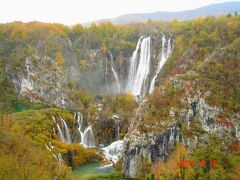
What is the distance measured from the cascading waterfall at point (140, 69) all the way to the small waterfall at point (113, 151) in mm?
24216

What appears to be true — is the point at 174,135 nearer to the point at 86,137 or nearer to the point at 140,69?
the point at 86,137

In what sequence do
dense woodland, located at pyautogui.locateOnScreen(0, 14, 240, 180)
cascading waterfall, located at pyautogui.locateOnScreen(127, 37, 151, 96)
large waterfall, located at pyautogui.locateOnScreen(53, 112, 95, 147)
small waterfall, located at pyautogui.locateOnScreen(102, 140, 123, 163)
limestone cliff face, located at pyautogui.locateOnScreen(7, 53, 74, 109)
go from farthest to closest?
1. cascading waterfall, located at pyautogui.locateOnScreen(127, 37, 151, 96)
2. limestone cliff face, located at pyautogui.locateOnScreen(7, 53, 74, 109)
3. large waterfall, located at pyautogui.locateOnScreen(53, 112, 95, 147)
4. small waterfall, located at pyautogui.locateOnScreen(102, 140, 123, 163)
5. dense woodland, located at pyautogui.locateOnScreen(0, 14, 240, 180)

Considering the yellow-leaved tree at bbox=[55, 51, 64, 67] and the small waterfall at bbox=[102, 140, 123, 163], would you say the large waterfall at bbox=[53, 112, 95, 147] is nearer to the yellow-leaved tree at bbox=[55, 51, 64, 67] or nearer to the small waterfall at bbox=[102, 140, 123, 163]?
the small waterfall at bbox=[102, 140, 123, 163]

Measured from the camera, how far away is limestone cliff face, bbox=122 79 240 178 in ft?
241

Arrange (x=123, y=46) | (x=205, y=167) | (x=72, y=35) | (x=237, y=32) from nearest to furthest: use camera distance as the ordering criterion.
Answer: (x=205, y=167) → (x=237, y=32) → (x=123, y=46) → (x=72, y=35)

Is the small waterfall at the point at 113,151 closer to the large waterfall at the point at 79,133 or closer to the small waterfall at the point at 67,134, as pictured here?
Answer: the large waterfall at the point at 79,133

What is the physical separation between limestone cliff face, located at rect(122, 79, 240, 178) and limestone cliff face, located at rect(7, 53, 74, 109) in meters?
36.1

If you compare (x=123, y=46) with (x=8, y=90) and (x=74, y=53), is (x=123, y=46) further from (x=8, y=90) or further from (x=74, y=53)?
(x=8, y=90)

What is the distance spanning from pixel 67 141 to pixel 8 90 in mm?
28233

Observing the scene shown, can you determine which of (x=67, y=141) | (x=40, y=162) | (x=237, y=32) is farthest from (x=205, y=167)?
(x=237, y=32)

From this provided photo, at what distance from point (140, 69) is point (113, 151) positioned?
33.8m

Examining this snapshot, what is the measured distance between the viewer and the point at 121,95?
109938 millimetres

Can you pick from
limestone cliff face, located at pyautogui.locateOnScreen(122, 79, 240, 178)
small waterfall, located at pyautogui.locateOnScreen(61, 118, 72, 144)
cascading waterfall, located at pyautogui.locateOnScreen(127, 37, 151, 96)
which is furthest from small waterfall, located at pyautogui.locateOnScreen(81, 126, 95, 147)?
cascading waterfall, located at pyautogui.locateOnScreen(127, 37, 151, 96)

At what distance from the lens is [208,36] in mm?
103875
